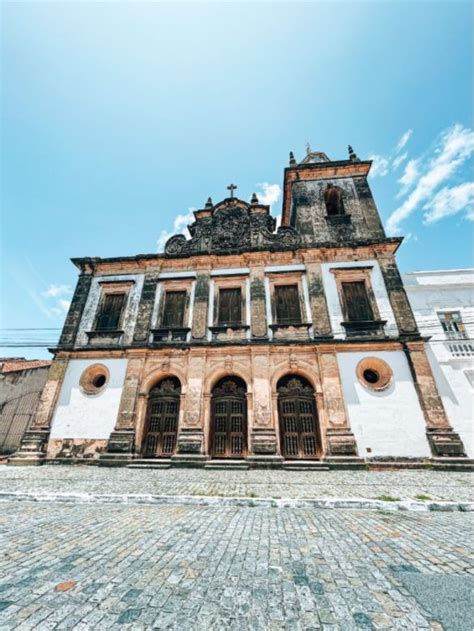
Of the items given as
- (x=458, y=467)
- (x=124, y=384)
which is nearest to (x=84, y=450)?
(x=124, y=384)

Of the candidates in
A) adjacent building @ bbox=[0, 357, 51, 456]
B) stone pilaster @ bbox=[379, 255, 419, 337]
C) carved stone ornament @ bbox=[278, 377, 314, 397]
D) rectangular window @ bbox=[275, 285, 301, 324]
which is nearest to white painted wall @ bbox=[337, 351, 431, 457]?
stone pilaster @ bbox=[379, 255, 419, 337]

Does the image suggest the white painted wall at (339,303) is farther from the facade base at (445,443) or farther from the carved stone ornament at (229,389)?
the carved stone ornament at (229,389)

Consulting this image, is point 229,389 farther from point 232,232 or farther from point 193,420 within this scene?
point 232,232

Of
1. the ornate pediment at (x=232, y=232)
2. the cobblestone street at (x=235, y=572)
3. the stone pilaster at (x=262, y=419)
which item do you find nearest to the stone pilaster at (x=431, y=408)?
the stone pilaster at (x=262, y=419)

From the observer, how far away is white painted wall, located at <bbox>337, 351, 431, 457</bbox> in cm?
936

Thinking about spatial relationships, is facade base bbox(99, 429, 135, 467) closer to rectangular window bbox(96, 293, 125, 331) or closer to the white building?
rectangular window bbox(96, 293, 125, 331)

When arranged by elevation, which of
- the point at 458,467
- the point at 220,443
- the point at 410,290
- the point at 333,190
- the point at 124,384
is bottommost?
the point at 458,467

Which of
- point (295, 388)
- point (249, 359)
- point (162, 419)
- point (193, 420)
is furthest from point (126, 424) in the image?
point (295, 388)

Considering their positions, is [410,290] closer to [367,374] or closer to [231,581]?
[367,374]

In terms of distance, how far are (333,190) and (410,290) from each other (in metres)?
7.24

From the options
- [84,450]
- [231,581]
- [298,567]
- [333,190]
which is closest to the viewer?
[231,581]

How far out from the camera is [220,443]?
10.3m

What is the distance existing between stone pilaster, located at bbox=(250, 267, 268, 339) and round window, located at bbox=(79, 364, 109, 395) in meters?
6.52

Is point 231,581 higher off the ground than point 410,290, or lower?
lower
